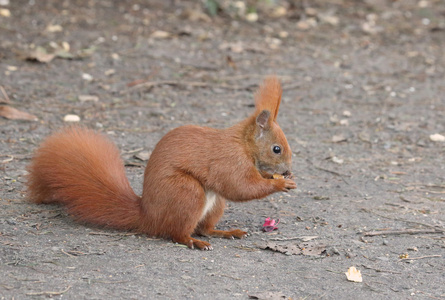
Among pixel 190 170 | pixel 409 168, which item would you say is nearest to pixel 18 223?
pixel 190 170

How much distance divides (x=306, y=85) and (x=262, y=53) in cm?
90

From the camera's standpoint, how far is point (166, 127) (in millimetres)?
4836

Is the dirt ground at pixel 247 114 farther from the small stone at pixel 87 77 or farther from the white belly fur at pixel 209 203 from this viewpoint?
the white belly fur at pixel 209 203

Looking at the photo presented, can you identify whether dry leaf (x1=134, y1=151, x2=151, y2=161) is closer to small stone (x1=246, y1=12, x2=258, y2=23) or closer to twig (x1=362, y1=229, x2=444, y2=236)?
twig (x1=362, y1=229, x2=444, y2=236)

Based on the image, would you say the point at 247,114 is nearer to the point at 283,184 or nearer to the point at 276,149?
the point at 276,149

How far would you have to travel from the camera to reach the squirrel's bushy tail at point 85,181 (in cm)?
311

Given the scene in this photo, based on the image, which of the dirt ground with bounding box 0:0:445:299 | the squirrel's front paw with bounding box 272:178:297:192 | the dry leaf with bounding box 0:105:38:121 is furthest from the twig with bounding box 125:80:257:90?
the squirrel's front paw with bounding box 272:178:297:192

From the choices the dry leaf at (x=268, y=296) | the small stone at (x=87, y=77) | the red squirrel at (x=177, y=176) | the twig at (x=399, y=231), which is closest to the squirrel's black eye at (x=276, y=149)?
the red squirrel at (x=177, y=176)

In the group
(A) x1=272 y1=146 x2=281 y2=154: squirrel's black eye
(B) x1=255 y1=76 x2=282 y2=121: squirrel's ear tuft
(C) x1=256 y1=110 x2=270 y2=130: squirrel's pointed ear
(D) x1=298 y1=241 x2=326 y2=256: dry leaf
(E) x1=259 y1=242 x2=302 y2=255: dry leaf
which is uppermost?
(B) x1=255 y1=76 x2=282 y2=121: squirrel's ear tuft

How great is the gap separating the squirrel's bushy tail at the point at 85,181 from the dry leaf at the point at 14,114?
4.79 feet

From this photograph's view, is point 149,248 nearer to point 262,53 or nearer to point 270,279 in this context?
point 270,279

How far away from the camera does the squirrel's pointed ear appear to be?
3110mm

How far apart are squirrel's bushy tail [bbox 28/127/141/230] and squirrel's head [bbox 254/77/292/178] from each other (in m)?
0.66

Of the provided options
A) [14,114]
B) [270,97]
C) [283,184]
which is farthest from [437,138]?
[14,114]
